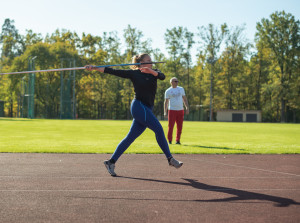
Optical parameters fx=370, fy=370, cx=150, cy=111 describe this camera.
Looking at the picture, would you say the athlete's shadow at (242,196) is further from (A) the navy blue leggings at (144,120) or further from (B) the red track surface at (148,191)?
(A) the navy blue leggings at (144,120)

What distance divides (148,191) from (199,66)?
2533 inches

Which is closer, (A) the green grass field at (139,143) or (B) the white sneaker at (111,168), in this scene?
(B) the white sneaker at (111,168)

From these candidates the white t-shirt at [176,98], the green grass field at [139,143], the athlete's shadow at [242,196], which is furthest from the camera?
the white t-shirt at [176,98]

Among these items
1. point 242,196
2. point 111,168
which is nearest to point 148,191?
point 242,196

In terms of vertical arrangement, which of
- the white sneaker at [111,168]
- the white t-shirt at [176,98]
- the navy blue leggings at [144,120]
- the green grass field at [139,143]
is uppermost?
the white t-shirt at [176,98]

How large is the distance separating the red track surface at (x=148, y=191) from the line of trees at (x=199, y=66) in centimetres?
5311

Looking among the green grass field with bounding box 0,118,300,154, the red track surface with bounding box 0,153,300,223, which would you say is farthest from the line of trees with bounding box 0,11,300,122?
the red track surface with bounding box 0,153,300,223

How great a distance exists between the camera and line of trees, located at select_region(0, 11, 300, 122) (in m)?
59.4

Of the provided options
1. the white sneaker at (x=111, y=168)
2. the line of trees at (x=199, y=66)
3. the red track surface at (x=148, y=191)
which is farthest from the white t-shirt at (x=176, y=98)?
the line of trees at (x=199, y=66)

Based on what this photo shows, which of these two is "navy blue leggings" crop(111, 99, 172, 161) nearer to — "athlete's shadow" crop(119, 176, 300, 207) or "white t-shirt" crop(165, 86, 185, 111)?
"athlete's shadow" crop(119, 176, 300, 207)

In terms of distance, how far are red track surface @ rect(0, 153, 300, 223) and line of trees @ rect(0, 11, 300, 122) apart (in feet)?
174

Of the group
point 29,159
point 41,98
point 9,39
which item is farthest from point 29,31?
point 29,159

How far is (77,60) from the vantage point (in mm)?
60375

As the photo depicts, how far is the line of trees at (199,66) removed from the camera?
195 ft
